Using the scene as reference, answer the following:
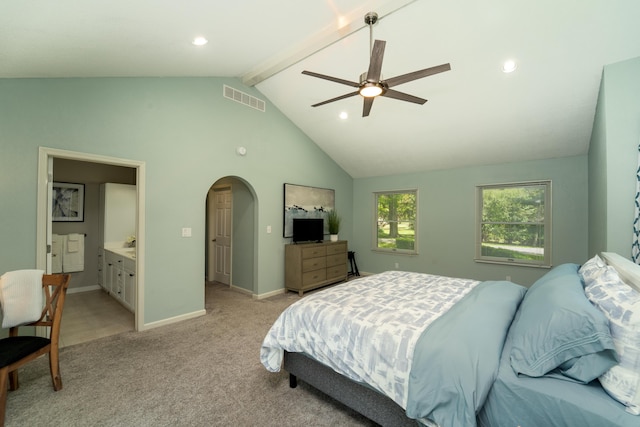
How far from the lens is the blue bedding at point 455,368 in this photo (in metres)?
1.29

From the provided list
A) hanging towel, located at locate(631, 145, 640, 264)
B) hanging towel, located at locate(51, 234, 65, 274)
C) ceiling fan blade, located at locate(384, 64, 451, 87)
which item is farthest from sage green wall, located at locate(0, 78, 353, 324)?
hanging towel, located at locate(631, 145, 640, 264)

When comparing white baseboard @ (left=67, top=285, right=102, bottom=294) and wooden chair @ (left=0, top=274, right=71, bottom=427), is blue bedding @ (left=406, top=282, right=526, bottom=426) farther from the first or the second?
white baseboard @ (left=67, top=285, right=102, bottom=294)

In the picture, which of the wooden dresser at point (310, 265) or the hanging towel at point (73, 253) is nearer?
the hanging towel at point (73, 253)

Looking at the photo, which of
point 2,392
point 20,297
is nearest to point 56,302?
point 20,297

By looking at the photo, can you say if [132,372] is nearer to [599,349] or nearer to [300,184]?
[599,349]

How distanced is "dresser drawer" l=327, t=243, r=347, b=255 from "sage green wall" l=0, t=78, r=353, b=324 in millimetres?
951

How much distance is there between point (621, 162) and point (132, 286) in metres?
5.74

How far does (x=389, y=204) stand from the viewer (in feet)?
20.8

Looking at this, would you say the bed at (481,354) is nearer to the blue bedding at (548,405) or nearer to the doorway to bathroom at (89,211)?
the blue bedding at (548,405)

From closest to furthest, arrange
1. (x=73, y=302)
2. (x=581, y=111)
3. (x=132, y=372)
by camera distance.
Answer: (x=132, y=372) < (x=581, y=111) < (x=73, y=302)

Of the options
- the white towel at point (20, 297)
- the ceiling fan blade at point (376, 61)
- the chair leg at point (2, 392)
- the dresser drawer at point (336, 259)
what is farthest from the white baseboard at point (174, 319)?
the ceiling fan blade at point (376, 61)

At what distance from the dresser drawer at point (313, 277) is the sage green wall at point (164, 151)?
46cm

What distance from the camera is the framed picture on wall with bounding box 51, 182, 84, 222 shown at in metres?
4.70

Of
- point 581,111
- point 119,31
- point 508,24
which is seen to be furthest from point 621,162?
point 119,31
